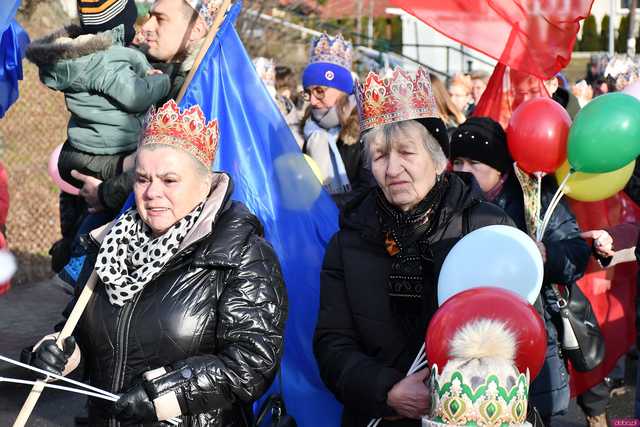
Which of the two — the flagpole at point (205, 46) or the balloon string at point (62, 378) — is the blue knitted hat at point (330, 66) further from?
the balloon string at point (62, 378)

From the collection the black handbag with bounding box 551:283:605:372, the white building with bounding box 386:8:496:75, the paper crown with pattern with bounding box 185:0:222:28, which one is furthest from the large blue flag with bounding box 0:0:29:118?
the white building with bounding box 386:8:496:75

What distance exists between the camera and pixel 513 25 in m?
5.07

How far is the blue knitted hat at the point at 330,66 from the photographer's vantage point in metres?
7.59

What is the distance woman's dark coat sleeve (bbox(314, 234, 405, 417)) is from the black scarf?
0.65 ft

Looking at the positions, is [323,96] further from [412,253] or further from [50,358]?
[50,358]

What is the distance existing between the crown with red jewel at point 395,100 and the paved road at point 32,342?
12.1ft

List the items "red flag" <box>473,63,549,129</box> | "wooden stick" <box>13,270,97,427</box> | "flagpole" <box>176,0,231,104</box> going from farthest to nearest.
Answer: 1. "red flag" <box>473,63,549,129</box>
2. "flagpole" <box>176,0,231,104</box>
3. "wooden stick" <box>13,270,97,427</box>

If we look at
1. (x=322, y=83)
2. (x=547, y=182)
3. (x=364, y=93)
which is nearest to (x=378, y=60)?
(x=322, y=83)

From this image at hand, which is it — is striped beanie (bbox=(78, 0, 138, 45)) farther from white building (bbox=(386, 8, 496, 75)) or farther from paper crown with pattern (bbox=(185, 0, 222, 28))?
white building (bbox=(386, 8, 496, 75))

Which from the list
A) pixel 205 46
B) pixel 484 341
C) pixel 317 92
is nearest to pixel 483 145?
pixel 205 46

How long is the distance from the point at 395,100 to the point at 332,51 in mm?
4249

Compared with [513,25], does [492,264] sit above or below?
below

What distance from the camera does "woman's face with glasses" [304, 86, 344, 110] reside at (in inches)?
296

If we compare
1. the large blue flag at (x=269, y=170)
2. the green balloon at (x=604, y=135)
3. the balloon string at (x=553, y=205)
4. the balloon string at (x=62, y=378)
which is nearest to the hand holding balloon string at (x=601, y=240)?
the balloon string at (x=553, y=205)
